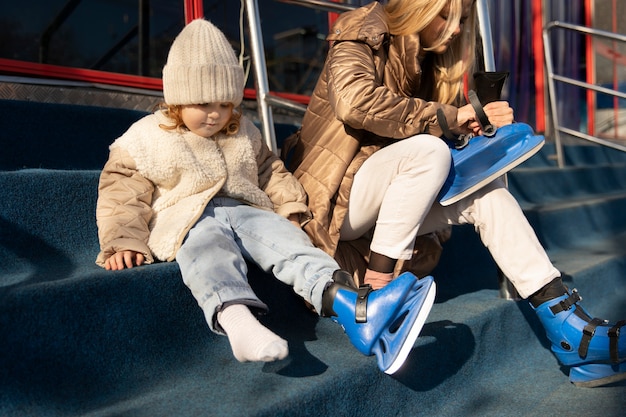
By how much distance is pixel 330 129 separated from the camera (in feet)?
5.61

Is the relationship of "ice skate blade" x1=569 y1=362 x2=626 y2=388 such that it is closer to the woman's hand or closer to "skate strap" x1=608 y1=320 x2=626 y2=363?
"skate strap" x1=608 y1=320 x2=626 y2=363

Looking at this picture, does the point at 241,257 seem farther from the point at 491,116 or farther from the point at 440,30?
the point at 440,30

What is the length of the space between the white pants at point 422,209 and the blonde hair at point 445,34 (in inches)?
13.4

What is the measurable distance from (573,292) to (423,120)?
0.60 meters

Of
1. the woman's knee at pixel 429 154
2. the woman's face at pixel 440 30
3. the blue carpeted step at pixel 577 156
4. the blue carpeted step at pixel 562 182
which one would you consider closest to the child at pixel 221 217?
the woman's knee at pixel 429 154

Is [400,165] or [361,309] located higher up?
[400,165]

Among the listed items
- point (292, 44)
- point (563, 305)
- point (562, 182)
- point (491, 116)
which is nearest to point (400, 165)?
point (491, 116)

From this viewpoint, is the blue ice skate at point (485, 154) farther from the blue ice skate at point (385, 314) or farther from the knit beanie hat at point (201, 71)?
the knit beanie hat at point (201, 71)

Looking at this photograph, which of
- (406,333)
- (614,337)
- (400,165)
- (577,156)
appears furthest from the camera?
(577,156)

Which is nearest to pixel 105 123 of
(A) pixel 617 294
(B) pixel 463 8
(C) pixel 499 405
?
(B) pixel 463 8

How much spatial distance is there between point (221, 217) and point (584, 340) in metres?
0.97

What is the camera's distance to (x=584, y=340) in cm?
148

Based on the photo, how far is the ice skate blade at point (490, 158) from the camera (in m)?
1.56

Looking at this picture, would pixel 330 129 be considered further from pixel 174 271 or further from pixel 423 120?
pixel 174 271
